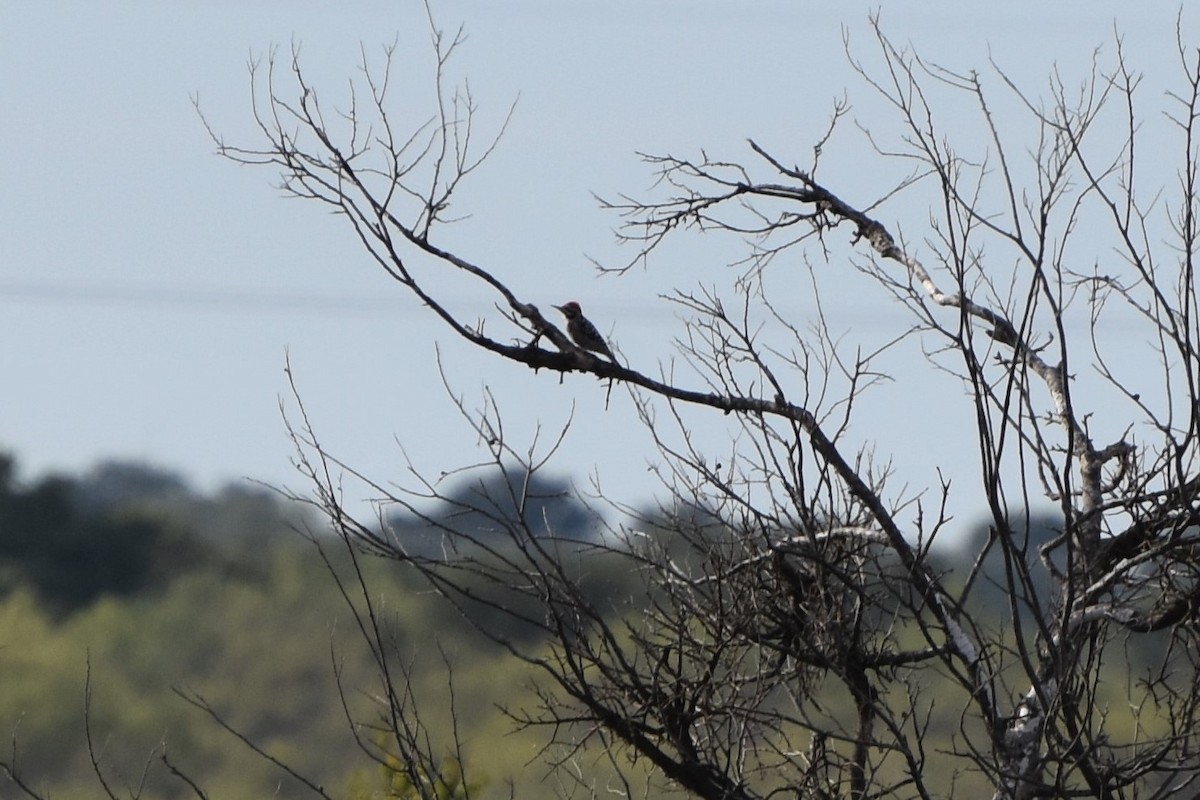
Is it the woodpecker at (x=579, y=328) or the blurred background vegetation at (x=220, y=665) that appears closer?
the woodpecker at (x=579, y=328)

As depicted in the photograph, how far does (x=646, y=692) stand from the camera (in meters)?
5.38

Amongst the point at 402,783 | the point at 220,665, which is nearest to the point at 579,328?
the point at 402,783

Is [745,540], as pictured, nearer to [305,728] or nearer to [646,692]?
[646,692]

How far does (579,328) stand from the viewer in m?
8.98

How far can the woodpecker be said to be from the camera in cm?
867

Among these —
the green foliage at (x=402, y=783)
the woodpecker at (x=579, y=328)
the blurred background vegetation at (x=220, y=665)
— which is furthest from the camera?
the blurred background vegetation at (x=220, y=665)

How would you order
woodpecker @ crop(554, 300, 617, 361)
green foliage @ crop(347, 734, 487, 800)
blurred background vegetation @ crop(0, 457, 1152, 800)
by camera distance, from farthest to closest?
blurred background vegetation @ crop(0, 457, 1152, 800), woodpecker @ crop(554, 300, 617, 361), green foliage @ crop(347, 734, 487, 800)

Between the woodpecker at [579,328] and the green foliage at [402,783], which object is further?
the woodpecker at [579,328]

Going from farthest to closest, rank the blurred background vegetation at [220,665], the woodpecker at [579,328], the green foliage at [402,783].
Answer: the blurred background vegetation at [220,665] < the woodpecker at [579,328] < the green foliage at [402,783]

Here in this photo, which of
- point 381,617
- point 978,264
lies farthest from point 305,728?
point 978,264

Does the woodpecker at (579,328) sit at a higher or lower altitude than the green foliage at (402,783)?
higher

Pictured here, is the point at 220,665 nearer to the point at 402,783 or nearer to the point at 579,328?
the point at 579,328

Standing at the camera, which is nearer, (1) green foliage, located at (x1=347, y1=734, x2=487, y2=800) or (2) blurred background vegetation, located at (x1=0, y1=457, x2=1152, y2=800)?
(1) green foliage, located at (x1=347, y1=734, x2=487, y2=800)

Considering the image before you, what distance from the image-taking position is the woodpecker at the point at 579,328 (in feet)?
28.5
